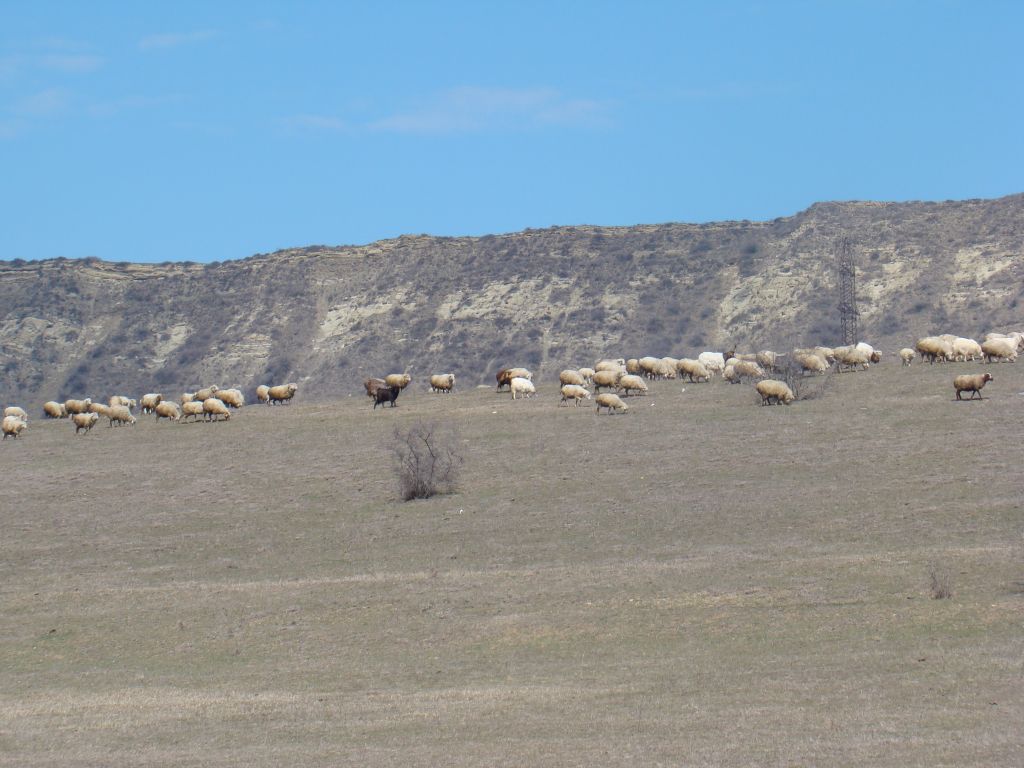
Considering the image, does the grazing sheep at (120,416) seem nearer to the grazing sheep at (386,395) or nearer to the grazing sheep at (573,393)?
the grazing sheep at (386,395)

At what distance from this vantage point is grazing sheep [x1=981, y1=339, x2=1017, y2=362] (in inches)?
1868

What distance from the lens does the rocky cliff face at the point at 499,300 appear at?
9354 centimetres

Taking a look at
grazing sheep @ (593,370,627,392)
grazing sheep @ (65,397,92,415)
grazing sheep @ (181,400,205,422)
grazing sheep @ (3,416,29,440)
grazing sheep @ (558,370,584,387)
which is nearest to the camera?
grazing sheep @ (593,370,627,392)

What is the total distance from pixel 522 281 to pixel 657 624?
87625 mm

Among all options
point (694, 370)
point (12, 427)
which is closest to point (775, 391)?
point (694, 370)

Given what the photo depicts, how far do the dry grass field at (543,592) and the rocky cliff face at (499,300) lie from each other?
4895 cm

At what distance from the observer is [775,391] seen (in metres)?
42.8

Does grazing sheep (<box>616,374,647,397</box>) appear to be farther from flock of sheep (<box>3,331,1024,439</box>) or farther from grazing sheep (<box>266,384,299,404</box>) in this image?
grazing sheep (<box>266,384,299,404</box>)

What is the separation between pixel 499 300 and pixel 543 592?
268ft

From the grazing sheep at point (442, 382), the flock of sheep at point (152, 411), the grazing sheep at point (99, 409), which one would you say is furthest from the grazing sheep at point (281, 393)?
the grazing sheep at point (99, 409)

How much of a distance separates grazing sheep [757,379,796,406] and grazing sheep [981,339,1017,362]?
28.5 feet

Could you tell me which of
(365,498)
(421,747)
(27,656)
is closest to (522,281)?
(365,498)

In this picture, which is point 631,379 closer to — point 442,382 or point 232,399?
point 442,382

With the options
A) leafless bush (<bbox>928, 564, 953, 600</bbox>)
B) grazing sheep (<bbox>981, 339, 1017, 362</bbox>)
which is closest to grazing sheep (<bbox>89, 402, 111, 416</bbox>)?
grazing sheep (<bbox>981, 339, 1017, 362</bbox>)
